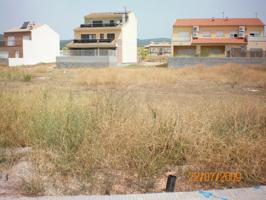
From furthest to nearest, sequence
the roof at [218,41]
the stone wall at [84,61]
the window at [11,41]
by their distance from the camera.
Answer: the window at [11,41]
the roof at [218,41]
the stone wall at [84,61]

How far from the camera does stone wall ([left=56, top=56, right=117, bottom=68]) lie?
130 ft

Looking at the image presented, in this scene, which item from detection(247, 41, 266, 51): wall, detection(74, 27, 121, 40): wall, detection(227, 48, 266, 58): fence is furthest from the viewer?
detection(74, 27, 121, 40): wall

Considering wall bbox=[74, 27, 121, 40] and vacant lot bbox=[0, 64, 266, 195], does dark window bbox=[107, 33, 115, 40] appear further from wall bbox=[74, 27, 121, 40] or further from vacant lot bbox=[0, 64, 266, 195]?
vacant lot bbox=[0, 64, 266, 195]

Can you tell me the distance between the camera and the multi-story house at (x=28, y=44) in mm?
51344

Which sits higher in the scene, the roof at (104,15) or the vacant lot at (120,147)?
the roof at (104,15)

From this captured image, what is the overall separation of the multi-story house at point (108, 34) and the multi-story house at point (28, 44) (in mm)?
7991

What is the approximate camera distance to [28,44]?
52219 mm

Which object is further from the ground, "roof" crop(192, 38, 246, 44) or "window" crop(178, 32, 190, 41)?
"window" crop(178, 32, 190, 41)

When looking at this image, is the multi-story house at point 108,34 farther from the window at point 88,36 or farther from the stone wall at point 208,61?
the stone wall at point 208,61

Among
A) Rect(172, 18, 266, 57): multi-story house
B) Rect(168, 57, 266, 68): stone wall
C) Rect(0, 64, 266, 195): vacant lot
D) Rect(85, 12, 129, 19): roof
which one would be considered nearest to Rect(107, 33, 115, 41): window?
Rect(85, 12, 129, 19): roof

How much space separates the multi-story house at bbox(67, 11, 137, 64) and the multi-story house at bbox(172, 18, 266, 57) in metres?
8.70

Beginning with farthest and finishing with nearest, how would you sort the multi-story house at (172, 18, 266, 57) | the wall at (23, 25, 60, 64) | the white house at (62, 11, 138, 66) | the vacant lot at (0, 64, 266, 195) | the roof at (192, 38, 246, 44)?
1. the wall at (23, 25, 60, 64)
2. the white house at (62, 11, 138, 66)
3. the multi-story house at (172, 18, 266, 57)
4. the roof at (192, 38, 246, 44)
5. the vacant lot at (0, 64, 266, 195)
